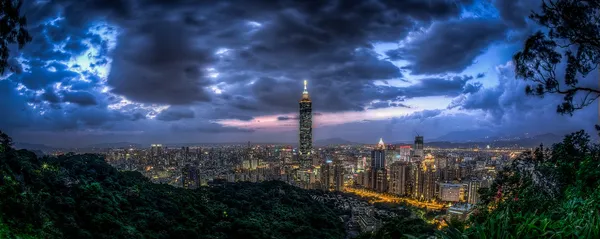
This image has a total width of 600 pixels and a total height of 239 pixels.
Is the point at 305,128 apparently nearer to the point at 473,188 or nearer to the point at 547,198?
the point at 473,188

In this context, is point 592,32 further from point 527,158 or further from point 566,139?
point 527,158

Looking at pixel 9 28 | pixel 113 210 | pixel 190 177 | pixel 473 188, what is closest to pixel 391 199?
pixel 473 188

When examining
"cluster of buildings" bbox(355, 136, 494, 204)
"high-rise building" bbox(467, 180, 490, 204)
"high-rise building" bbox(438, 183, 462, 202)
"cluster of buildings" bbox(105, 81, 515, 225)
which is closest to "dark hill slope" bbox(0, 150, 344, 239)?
"cluster of buildings" bbox(105, 81, 515, 225)

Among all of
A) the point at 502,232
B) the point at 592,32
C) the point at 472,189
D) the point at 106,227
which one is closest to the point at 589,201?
the point at 502,232

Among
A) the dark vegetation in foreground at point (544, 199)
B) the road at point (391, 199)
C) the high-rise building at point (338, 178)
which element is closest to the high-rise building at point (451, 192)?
the road at point (391, 199)

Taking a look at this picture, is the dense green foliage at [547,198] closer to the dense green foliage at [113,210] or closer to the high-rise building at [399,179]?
the dense green foliage at [113,210]

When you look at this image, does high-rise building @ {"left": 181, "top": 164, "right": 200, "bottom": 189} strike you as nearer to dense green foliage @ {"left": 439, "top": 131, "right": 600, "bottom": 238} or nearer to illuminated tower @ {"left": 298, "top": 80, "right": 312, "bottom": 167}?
dense green foliage @ {"left": 439, "top": 131, "right": 600, "bottom": 238}
